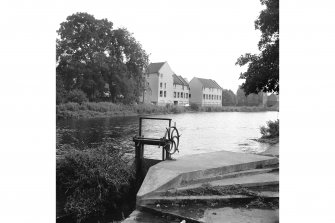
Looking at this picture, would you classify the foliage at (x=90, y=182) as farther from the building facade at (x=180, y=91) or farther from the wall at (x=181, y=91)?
the building facade at (x=180, y=91)

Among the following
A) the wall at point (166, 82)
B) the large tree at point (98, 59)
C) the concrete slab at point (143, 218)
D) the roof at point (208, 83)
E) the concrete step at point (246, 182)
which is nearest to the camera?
the concrete slab at point (143, 218)

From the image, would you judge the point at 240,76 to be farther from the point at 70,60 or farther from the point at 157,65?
the point at 157,65

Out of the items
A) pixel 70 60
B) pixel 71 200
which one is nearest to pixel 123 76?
pixel 70 60

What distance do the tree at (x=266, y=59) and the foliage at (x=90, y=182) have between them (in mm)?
7417

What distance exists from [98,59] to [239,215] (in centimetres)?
2945

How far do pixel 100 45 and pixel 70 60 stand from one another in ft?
12.7

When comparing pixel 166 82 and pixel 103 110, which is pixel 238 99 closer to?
pixel 166 82

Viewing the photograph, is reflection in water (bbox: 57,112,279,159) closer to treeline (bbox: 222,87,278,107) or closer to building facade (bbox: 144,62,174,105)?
building facade (bbox: 144,62,174,105)

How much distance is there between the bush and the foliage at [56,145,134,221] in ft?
78.6

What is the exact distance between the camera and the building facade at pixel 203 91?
6104cm

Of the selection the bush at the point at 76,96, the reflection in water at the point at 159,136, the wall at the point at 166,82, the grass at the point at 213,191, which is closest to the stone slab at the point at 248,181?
the grass at the point at 213,191

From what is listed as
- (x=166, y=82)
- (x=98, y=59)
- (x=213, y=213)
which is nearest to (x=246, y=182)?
(x=213, y=213)

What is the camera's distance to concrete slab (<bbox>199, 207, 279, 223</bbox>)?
3940 mm
